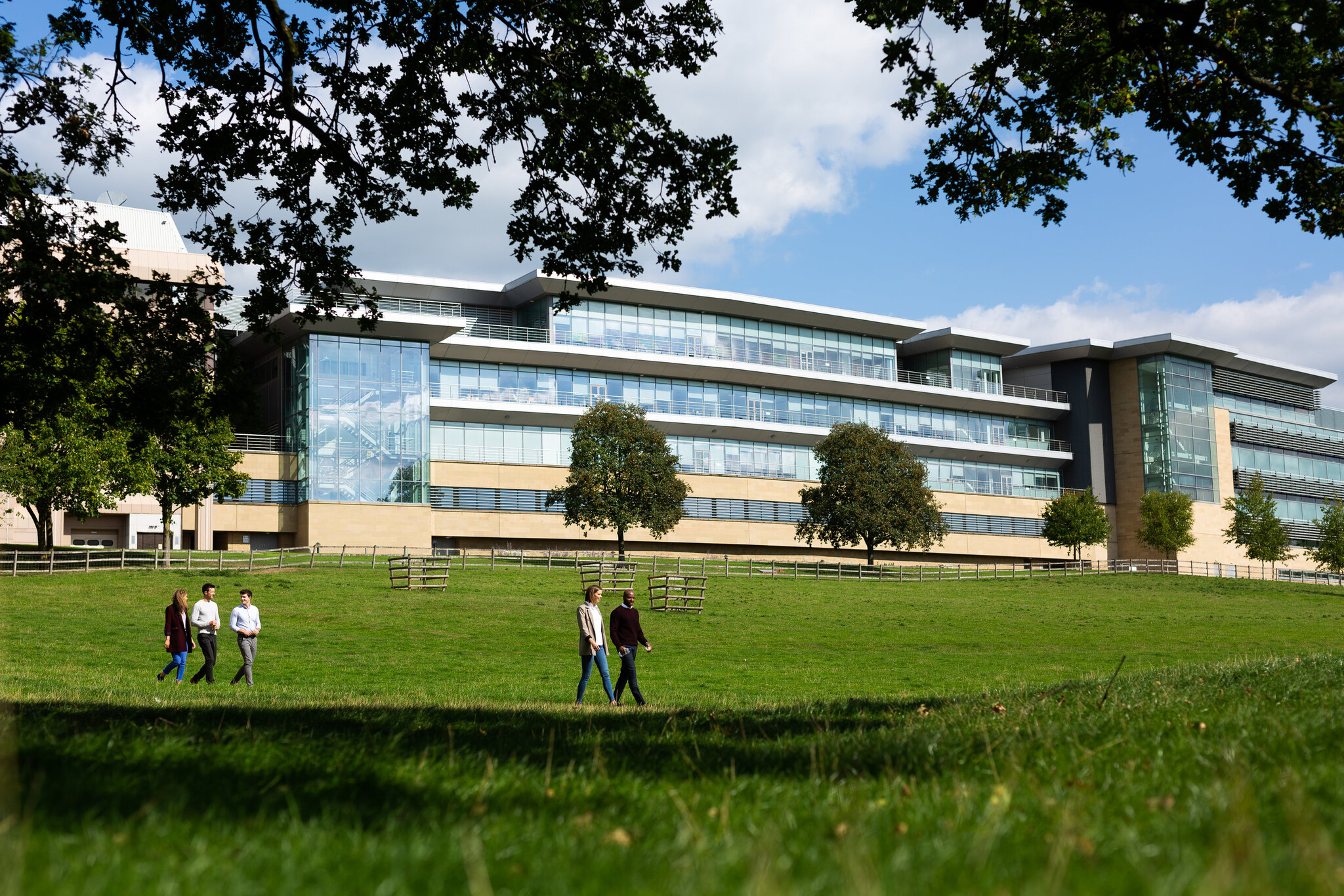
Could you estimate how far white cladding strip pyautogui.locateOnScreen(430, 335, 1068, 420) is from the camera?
72.5 metres

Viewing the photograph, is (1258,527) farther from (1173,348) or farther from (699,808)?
(699,808)

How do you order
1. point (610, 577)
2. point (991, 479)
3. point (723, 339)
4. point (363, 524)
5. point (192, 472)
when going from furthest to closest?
1. point (991, 479)
2. point (723, 339)
3. point (363, 524)
4. point (192, 472)
5. point (610, 577)

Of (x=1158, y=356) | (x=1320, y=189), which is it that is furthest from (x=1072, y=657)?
(x=1158, y=356)

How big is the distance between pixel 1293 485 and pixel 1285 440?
4.10m

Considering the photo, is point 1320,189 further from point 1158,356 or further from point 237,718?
point 1158,356

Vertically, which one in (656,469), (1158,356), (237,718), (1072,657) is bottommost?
(1072,657)

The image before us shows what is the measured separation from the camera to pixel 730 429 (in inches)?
3113

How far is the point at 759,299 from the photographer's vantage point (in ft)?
260

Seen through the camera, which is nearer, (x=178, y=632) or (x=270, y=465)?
(x=178, y=632)

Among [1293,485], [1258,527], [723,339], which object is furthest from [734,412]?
[1293,485]

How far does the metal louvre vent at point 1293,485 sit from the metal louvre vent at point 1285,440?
2.72 m

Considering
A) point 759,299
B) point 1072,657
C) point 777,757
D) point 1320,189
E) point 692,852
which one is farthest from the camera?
point 759,299

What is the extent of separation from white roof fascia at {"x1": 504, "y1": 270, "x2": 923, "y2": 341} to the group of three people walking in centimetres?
5025

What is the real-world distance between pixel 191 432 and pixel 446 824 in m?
48.6
